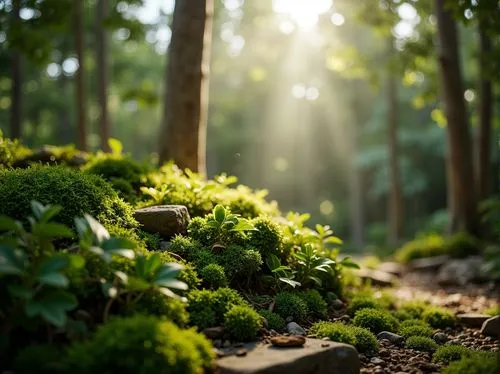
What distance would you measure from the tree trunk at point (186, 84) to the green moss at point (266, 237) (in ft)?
7.62

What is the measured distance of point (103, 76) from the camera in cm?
1150

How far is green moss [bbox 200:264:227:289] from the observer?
371cm

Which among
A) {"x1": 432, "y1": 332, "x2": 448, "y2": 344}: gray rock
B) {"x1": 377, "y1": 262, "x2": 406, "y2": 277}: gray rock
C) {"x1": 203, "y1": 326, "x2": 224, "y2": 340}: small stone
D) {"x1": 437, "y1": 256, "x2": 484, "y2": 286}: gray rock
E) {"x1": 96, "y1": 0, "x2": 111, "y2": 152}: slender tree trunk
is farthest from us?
{"x1": 96, "y1": 0, "x2": 111, "y2": 152}: slender tree trunk

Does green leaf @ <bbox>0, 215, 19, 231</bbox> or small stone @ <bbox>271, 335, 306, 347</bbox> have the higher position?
green leaf @ <bbox>0, 215, 19, 231</bbox>

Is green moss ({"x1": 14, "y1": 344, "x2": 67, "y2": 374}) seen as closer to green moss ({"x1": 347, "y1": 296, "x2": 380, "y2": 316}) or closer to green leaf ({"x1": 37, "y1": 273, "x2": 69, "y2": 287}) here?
green leaf ({"x1": 37, "y1": 273, "x2": 69, "y2": 287})

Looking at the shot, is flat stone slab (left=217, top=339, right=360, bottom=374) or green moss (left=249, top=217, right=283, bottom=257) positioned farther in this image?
green moss (left=249, top=217, right=283, bottom=257)

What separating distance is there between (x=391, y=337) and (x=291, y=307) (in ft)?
2.90

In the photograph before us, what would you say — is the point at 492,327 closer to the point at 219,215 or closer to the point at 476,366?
the point at 476,366

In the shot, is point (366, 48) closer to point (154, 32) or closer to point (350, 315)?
point (154, 32)

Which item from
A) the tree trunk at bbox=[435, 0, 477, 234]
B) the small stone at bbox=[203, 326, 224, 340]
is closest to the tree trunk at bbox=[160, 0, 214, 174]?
the small stone at bbox=[203, 326, 224, 340]

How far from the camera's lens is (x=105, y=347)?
2.37 metres

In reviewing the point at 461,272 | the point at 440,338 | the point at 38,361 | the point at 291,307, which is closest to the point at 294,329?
the point at 291,307

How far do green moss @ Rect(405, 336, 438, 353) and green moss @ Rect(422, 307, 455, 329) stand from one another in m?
0.90

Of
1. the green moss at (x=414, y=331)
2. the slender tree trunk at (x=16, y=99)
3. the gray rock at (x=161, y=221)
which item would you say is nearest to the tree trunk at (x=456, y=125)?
the green moss at (x=414, y=331)
